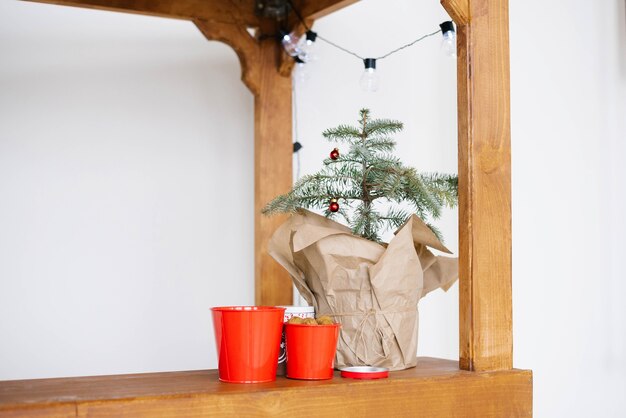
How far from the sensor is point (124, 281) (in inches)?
113

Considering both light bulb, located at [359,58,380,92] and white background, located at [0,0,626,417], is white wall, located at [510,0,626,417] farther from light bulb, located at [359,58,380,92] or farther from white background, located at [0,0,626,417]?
light bulb, located at [359,58,380,92]

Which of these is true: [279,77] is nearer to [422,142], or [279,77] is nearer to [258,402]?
[422,142]

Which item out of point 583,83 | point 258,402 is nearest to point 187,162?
point 583,83

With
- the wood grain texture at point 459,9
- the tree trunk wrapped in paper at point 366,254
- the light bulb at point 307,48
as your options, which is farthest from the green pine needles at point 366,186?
the light bulb at point 307,48

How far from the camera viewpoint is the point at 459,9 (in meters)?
1.53

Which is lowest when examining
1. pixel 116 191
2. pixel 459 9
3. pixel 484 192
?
pixel 484 192

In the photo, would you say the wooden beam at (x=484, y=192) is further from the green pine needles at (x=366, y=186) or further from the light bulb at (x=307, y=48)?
the light bulb at (x=307, y=48)

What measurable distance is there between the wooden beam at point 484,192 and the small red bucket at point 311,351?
0.28 meters

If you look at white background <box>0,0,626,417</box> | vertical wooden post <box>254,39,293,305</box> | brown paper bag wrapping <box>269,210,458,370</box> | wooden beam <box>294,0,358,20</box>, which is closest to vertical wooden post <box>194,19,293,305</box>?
vertical wooden post <box>254,39,293,305</box>

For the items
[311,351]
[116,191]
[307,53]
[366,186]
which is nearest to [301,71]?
[307,53]

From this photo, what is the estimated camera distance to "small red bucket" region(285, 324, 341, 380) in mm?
1371

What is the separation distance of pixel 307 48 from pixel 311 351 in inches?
56.4

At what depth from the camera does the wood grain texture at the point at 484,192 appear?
150cm

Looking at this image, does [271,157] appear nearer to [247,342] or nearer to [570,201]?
[570,201]
